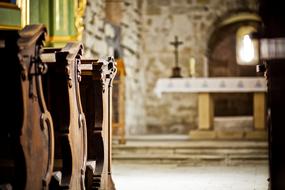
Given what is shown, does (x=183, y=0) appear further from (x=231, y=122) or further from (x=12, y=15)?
(x=12, y=15)

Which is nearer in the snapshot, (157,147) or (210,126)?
(157,147)

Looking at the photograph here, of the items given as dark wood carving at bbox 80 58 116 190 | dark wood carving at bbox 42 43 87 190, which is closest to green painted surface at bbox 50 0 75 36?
dark wood carving at bbox 80 58 116 190

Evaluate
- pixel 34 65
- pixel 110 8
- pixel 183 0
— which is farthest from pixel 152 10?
pixel 34 65

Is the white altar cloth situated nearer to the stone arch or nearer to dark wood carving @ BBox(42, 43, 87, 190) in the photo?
the stone arch

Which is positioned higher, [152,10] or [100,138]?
[152,10]

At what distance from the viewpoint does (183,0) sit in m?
10.5

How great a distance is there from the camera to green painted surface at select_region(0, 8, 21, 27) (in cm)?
440

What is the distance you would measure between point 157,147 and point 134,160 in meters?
0.40

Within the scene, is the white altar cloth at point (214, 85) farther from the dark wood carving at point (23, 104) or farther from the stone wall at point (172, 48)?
the dark wood carving at point (23, 104)

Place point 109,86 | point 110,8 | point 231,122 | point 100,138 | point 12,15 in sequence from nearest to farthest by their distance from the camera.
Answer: point 100,138 < point 109,86 < point 12,15 < point 110,8 < point 231,122

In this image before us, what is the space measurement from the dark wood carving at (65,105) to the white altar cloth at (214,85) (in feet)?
16.7

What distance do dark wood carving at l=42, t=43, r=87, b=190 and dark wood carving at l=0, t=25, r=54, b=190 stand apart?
31 cm

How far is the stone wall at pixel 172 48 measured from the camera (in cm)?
1030

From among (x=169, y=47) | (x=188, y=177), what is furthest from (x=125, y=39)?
(x=188, y=177)
